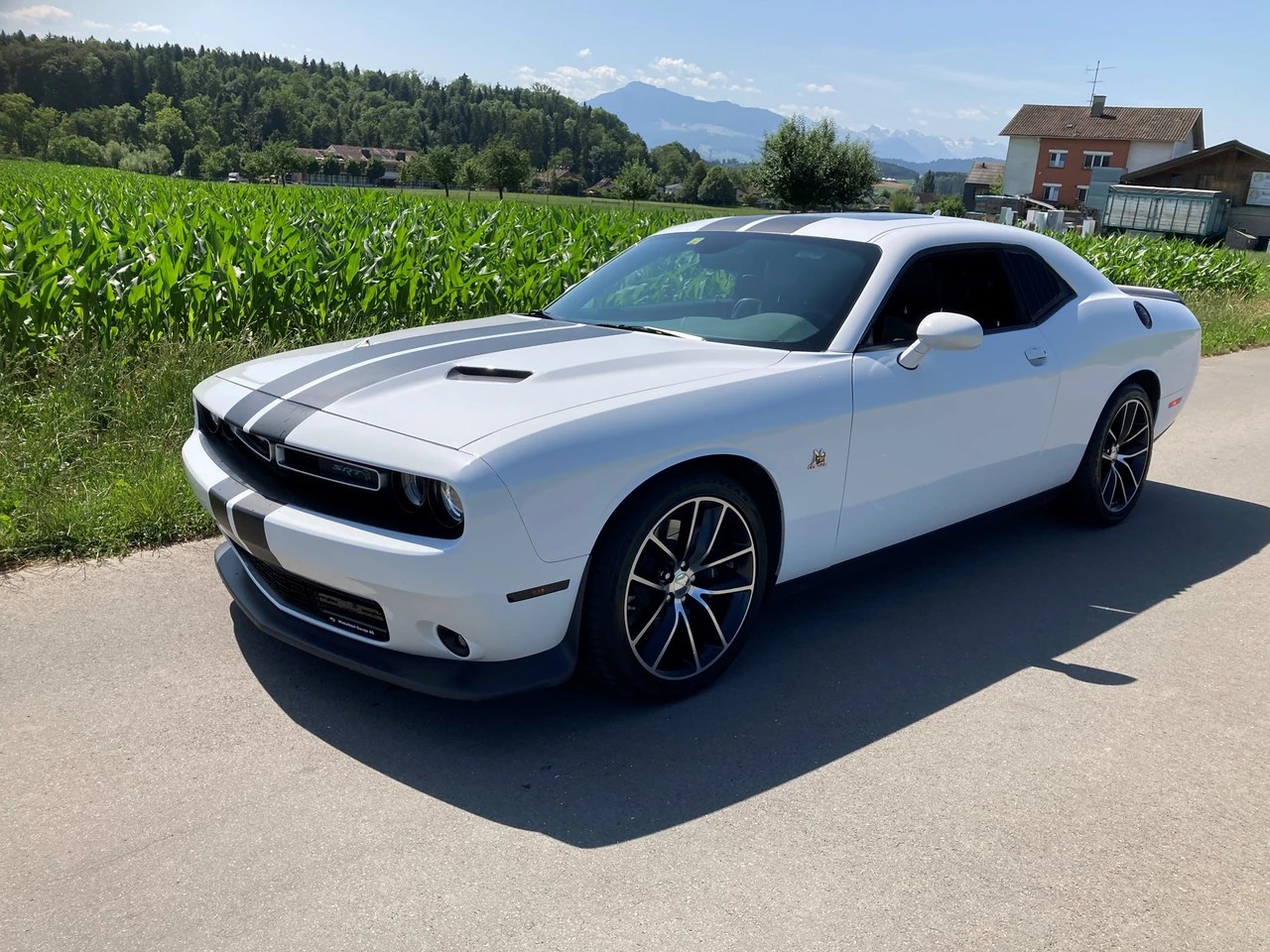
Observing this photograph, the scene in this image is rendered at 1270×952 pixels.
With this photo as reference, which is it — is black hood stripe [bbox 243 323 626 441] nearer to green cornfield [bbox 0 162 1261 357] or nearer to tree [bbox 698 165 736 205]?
green cornfield [bbox 0 162 1261 357]

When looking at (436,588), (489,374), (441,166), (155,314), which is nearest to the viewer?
(436,588)

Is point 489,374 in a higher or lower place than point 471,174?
lower

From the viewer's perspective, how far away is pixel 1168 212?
51312 mm

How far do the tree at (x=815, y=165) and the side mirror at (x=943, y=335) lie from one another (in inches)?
2347

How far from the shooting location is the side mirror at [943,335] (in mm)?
3678

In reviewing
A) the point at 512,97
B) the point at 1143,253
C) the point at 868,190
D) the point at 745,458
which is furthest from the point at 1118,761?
the point at 512,97

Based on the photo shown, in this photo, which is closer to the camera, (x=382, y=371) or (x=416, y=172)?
(x=382, y=371)

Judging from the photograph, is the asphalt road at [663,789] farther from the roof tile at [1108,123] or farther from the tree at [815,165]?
the roof tile at [1108,123]

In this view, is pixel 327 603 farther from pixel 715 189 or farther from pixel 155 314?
pixel 715 189

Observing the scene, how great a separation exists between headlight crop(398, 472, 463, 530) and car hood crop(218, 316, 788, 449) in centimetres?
12

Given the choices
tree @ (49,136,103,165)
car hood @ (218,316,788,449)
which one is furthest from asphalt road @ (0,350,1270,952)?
tree @ (49,136,103,165)

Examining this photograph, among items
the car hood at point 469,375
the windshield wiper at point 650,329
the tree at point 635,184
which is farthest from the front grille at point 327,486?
the tree at point 635,184

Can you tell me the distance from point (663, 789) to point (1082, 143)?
9013 centimetres

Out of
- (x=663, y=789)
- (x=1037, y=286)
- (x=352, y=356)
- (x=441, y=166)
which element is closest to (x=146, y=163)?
(x=441, y=166)
